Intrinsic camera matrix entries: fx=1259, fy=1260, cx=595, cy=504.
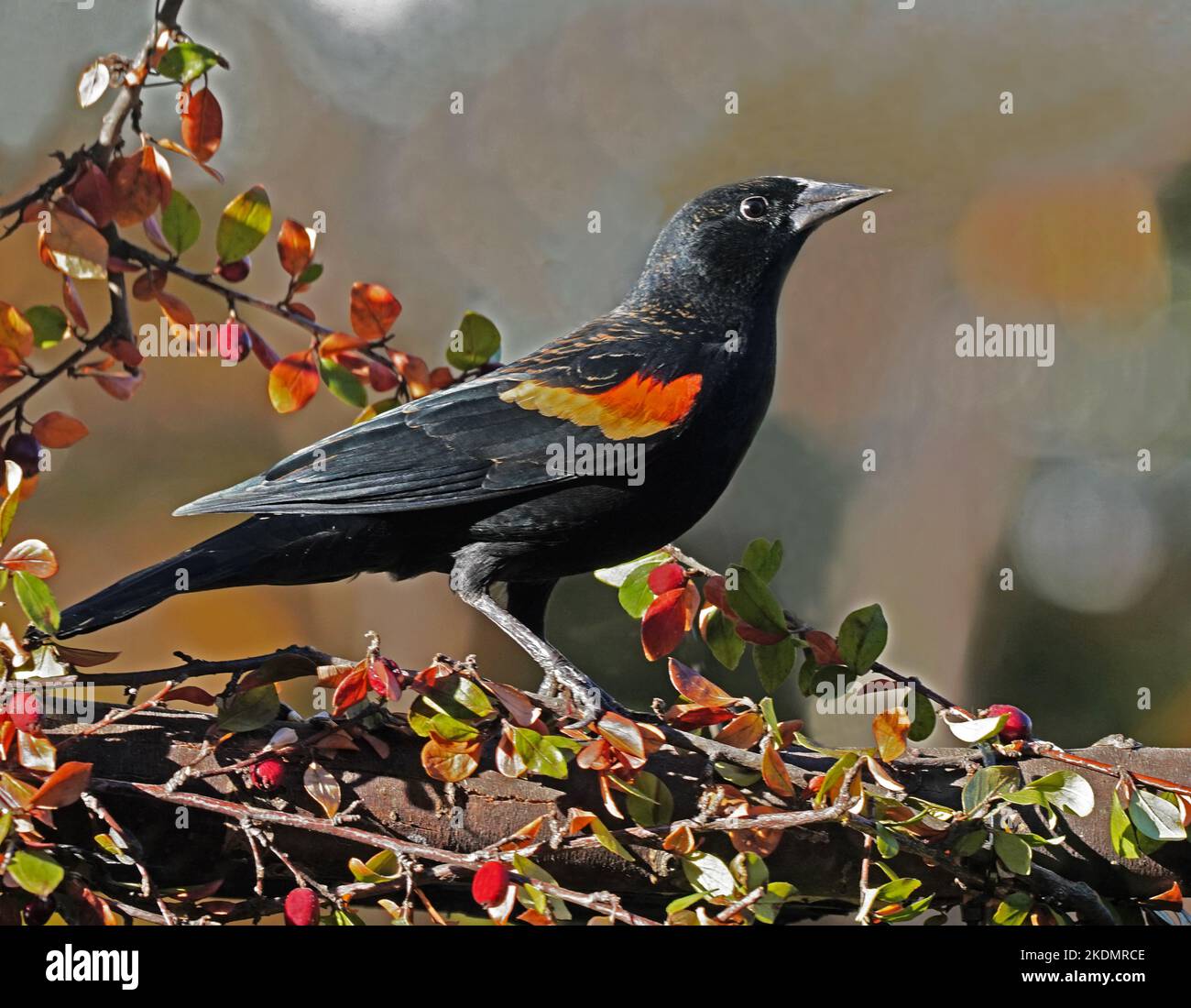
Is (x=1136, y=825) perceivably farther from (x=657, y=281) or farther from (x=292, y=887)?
(x=657, y=281)

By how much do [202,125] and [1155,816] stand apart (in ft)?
4.13

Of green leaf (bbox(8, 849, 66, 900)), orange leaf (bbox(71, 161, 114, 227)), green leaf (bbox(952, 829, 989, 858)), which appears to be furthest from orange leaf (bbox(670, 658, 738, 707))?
orange leaf (bbox(71, 161, 114, 227))

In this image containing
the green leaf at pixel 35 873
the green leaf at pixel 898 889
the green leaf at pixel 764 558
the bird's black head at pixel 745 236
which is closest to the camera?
the green leaf at pixel 35 873

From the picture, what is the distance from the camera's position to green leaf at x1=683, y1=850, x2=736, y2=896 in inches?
45.1

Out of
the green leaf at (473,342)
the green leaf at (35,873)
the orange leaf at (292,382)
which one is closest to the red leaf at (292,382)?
the orange leaf at (292,382)

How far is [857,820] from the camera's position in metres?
1.14

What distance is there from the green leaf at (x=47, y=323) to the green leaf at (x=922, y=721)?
1.04 m

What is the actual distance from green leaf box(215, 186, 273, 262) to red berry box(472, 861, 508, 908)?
33.7 inches

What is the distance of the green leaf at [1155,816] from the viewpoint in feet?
4.00

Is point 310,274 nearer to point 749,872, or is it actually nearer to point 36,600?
point 36,600

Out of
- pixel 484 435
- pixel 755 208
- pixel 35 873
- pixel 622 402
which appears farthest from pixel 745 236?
pixel 35 873

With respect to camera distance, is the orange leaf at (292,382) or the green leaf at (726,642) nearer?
the green leaf at (726,642)

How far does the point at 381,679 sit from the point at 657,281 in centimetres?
96

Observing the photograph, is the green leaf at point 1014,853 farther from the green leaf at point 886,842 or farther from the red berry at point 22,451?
the red berry at point 22,451
